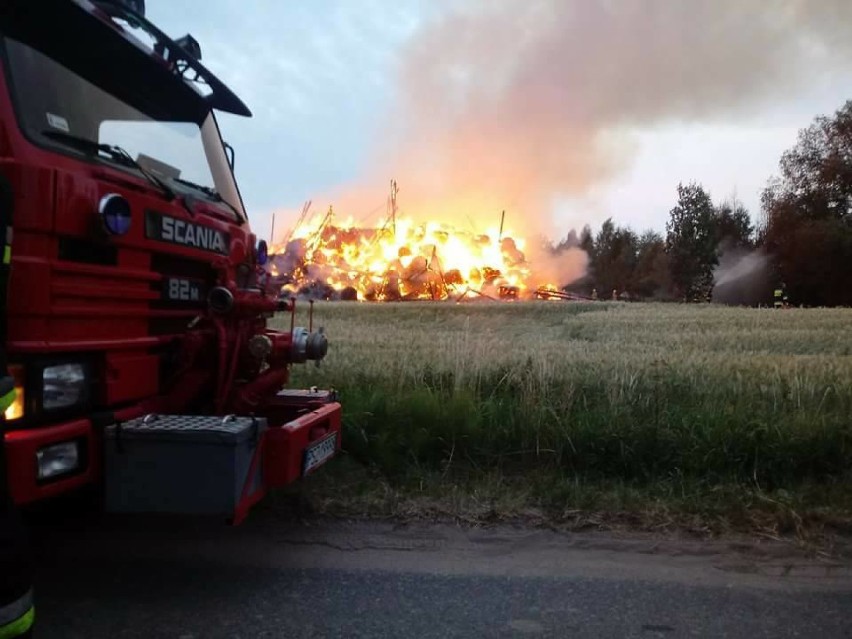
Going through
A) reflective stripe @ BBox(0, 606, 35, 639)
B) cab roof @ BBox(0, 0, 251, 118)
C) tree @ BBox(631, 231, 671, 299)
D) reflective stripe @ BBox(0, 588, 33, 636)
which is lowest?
reflective stripe @ BBox(0, 606, 35, 639)

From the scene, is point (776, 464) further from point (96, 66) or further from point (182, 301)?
point (96, 66)

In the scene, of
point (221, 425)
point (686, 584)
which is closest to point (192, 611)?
point (221, 425)

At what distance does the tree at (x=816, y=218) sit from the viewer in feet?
129

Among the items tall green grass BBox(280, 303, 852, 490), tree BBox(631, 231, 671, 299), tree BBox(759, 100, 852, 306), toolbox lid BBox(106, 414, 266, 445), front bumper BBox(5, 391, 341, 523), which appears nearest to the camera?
front bumper BBox(5, 391, 341, 523)

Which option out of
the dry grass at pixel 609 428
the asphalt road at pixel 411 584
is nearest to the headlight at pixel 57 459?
the asphalt road at pixel 411 584

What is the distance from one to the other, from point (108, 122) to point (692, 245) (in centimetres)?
4817

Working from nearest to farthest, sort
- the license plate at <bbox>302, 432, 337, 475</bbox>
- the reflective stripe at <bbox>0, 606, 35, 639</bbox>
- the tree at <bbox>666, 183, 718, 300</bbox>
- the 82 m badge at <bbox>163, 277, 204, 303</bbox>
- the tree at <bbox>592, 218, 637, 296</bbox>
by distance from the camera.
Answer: the reflective stripe at <bbox>0, 606, 35, 639</bbox>
the 82 m badge at <bbox>163, 277, 204, 303</bbox>
the license plate at <bbox>302, 432, 337, 475</bbox>
the tree at <bbox>666, 183, 718, 300</bbox>
the tree at <bbox>592, 218, 637, 296</bbox>

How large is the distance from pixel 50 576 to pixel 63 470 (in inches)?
36.8

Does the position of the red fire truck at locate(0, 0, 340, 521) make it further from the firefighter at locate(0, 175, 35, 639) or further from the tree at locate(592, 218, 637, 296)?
the tree at locate(592, 218, 637, 296)

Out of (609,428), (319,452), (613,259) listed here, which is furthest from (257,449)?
(613,259)

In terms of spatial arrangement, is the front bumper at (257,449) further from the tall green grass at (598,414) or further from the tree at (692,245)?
the tree at (692,245)

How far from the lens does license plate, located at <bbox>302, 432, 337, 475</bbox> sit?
375cm

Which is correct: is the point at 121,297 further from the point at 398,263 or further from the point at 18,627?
the point at 398,263

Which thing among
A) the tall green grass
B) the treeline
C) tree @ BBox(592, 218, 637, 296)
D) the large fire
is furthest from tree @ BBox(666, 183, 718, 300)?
the tall green grass
